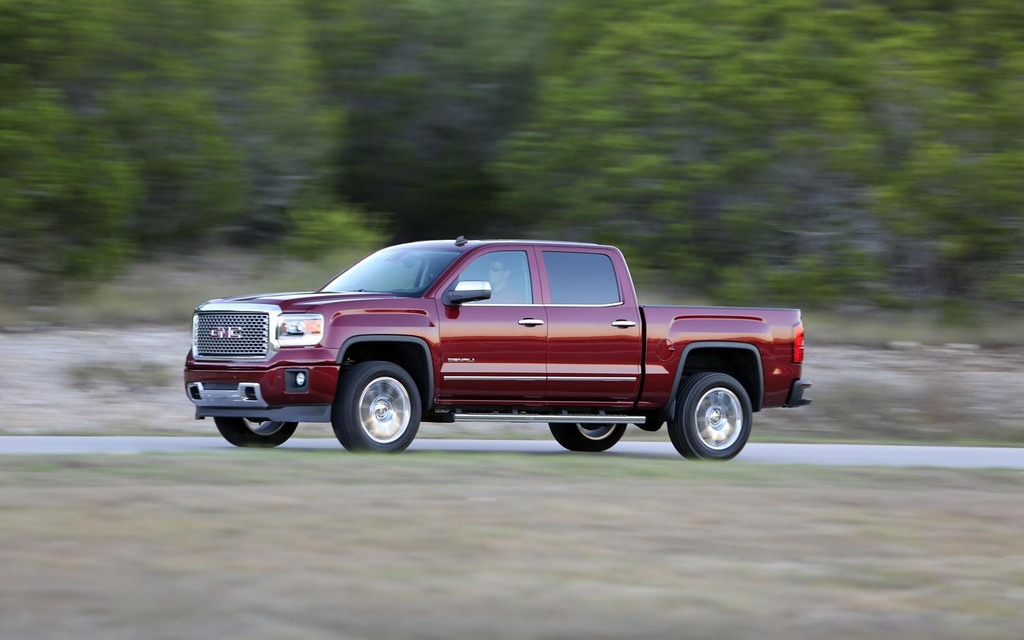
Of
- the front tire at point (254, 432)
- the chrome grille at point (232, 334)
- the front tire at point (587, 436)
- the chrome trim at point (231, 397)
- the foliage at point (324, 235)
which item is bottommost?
the front tire at point (587, 436)

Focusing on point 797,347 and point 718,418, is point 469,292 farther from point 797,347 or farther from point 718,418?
point 797,347

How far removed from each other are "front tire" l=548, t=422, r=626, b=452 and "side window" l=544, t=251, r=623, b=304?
7.36ft

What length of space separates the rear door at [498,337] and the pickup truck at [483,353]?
0.01 metres

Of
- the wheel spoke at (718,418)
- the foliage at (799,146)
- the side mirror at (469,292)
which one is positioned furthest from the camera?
the foliage at (799,146)

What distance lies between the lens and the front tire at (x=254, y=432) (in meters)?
14.6

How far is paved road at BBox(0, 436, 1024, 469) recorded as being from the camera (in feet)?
45.8

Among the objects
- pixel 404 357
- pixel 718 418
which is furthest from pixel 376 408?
pixel 718 418

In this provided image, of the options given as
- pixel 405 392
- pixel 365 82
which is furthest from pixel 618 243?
pixel 405 392

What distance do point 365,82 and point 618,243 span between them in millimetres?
7973

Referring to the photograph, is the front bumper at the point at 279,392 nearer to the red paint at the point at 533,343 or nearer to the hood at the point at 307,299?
the red paint at the point at 533,343

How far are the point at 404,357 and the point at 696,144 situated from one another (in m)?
15.4

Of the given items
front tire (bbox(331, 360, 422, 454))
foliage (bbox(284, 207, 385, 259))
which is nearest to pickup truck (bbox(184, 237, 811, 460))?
front tire (bbox(331, 360, 422, 454))

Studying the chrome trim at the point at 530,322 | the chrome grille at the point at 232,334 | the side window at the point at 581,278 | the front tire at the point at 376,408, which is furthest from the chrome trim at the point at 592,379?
the chrome grille at the point at 232,334

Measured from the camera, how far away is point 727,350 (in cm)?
1527
